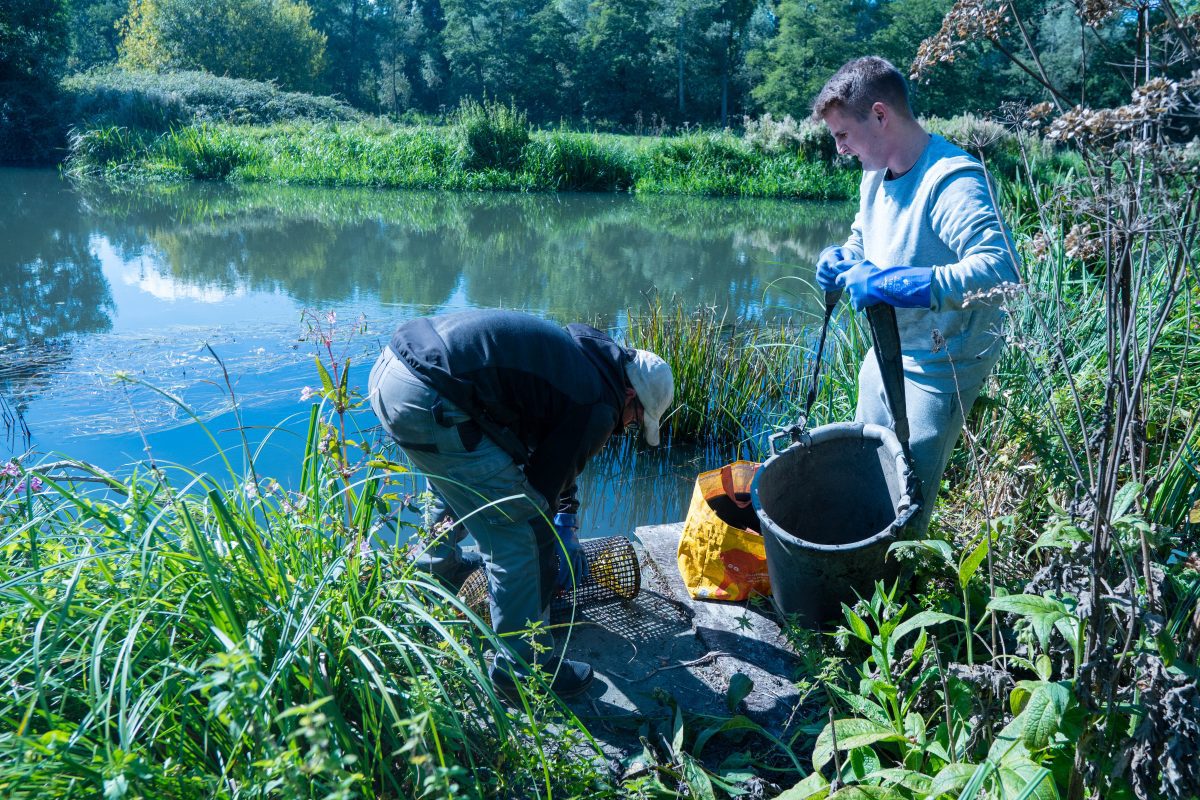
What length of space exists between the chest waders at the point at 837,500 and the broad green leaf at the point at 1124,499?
87 cm

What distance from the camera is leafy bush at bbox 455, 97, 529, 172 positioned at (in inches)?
802

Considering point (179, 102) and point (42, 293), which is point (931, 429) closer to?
point (42, 293)

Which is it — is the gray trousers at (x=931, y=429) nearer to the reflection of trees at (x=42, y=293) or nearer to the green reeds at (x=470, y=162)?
the reflection of trees at (x=42, y=293)

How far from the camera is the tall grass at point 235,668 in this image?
1398mm

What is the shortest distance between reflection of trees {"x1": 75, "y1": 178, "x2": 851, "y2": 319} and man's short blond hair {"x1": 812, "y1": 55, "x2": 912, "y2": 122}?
159 inches

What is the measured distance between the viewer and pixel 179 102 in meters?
25.0

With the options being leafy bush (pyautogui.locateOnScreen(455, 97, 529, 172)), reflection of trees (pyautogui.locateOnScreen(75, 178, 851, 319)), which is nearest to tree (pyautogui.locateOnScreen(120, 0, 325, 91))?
leafy bush (pyautogui.locateOnScreen(455, 97, 529, 172))

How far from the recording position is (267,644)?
1.77 metres

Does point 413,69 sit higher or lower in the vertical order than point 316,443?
higher

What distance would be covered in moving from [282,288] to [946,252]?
795 centimetres

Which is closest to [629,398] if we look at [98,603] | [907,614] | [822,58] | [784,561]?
[784,561]

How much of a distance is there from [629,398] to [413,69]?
4671 cm

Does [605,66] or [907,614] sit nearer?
[907,614]

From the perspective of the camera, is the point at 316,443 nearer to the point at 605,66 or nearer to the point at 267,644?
the point at 267,644
